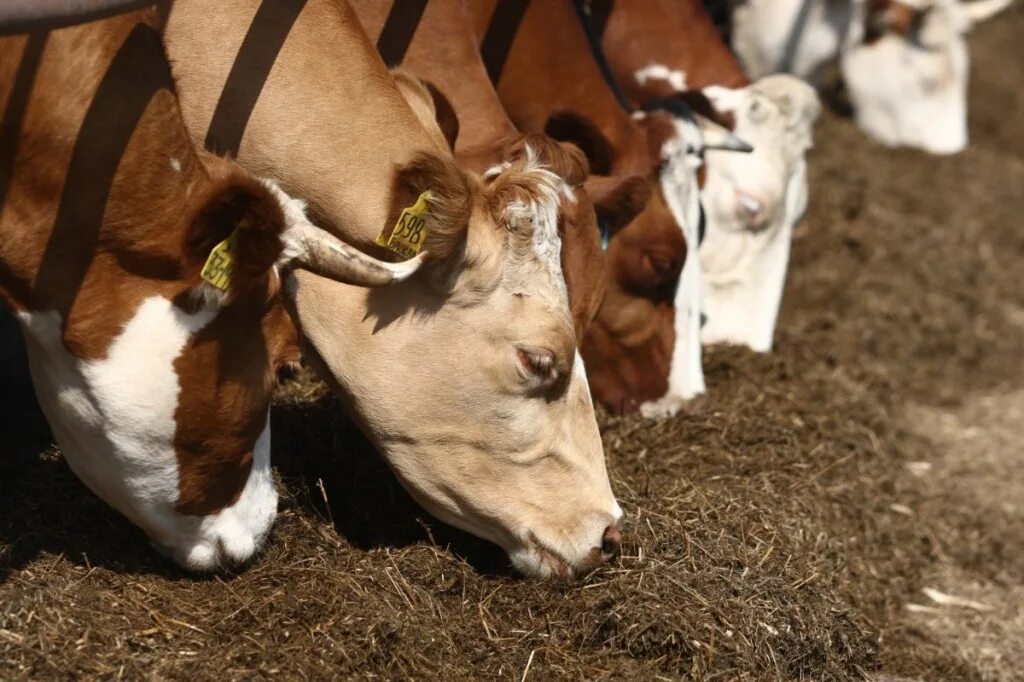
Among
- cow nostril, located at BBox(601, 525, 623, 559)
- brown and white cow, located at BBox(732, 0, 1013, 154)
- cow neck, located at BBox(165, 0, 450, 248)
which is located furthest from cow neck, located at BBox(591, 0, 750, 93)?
cow nostril, located at BBox(601, 525, 623, 559)

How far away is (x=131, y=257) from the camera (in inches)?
127

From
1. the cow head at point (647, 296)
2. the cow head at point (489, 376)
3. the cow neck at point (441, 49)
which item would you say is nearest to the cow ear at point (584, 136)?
the cow head at point (647, 296)

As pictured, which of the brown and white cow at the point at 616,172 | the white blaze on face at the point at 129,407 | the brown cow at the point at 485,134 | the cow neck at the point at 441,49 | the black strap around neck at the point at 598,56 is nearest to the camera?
the white blaze on face at the point at 129,407

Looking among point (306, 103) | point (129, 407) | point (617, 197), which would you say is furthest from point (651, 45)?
point (129, 407)

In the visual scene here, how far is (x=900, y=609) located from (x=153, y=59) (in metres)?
3.28

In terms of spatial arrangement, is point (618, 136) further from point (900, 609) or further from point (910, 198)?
point (910, 198)

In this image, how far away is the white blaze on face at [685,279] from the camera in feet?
17.9

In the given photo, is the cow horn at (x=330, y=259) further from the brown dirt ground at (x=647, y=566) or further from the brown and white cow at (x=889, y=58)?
the brown and white cow at (x=889, y=58)

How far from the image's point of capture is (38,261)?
3.16 m

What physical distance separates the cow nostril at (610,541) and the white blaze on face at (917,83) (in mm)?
6784

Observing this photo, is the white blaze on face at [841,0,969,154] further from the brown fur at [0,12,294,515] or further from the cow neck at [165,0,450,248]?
the brown fur at [0,12,294,515]

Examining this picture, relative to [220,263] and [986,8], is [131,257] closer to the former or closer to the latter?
[220,263]

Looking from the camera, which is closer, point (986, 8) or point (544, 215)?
point (544, 215)

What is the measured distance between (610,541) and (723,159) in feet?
9.72
